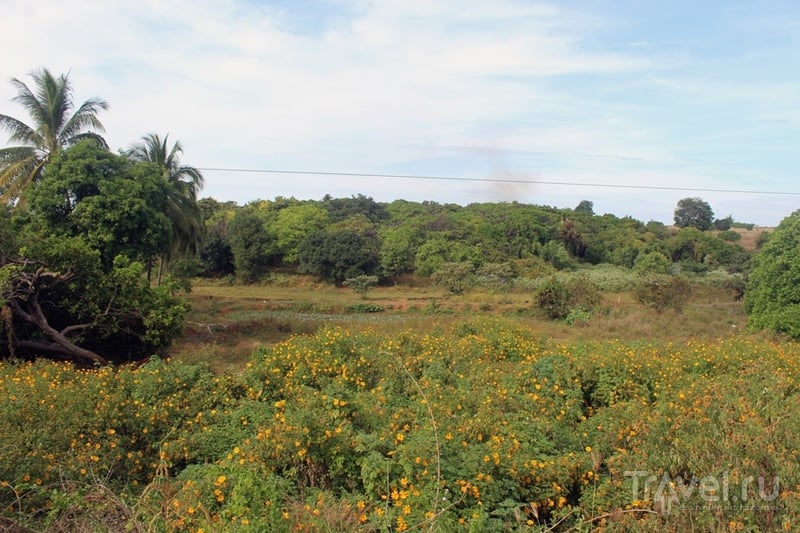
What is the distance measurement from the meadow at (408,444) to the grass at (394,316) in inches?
122

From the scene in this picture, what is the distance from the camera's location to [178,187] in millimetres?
23016

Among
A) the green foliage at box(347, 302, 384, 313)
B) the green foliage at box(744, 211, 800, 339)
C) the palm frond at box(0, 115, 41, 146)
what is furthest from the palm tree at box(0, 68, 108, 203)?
the green foliage at box(744, 211, 800, 339)

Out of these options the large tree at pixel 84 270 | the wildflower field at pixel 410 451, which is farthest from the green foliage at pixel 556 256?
the wildflower field at pixel 410 451

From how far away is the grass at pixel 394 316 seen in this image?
1541 cm

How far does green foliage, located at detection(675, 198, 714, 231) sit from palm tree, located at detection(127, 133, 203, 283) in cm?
6099

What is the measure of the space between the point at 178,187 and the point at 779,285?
22.4 meters

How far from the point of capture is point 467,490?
3721 millimetres

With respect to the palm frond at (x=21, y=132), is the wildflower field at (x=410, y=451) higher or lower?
lower

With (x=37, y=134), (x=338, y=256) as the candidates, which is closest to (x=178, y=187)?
(x=37, y=134)

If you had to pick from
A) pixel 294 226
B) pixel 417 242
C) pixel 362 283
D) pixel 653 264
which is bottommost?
pixel 362 283

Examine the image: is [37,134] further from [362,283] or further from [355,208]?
[355,208]

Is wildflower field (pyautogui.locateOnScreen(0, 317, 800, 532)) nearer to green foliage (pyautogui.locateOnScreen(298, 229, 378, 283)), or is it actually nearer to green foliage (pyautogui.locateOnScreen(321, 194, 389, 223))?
green foliage (pyautogui.locateOnScreen(298, 229, 378, 283))

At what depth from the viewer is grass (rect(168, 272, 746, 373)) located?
1541cm

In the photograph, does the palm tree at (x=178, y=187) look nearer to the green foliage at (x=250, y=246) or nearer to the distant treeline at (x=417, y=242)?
the distant treeline at (x=417, y=242)
